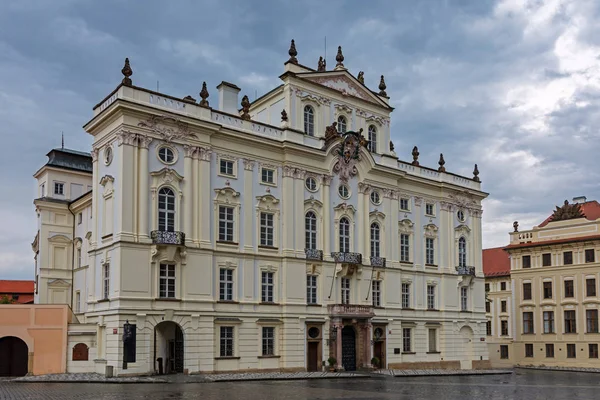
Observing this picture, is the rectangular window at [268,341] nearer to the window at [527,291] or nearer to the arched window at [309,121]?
the arched window at [309,121]

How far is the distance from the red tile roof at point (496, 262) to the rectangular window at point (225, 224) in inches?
1766

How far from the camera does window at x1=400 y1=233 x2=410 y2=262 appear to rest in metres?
59.1

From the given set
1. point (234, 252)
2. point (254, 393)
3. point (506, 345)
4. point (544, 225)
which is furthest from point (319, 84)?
point (506, 345)

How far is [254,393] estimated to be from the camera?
1284 inches

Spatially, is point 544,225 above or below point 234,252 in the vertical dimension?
above

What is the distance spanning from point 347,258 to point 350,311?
380 centimetres

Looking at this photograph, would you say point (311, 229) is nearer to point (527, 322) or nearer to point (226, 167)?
point (226, 167)

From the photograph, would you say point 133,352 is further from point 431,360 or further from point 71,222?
point 431,360

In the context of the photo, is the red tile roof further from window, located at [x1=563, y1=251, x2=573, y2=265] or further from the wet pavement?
the wet pavement

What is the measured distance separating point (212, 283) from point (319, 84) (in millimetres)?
17564

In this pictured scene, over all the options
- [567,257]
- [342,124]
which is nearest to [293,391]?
[342,124]

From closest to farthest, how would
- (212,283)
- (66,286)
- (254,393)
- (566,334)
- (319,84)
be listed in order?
(254,393), (212,283), (319,84), (66,286), (566,334)

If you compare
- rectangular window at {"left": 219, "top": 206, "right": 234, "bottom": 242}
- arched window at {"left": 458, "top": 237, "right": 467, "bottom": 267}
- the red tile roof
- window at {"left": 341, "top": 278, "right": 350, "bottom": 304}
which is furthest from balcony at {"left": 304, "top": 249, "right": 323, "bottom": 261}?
the red tile roof

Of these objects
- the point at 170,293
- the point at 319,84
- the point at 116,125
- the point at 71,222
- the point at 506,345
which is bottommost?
the point at 506,345
